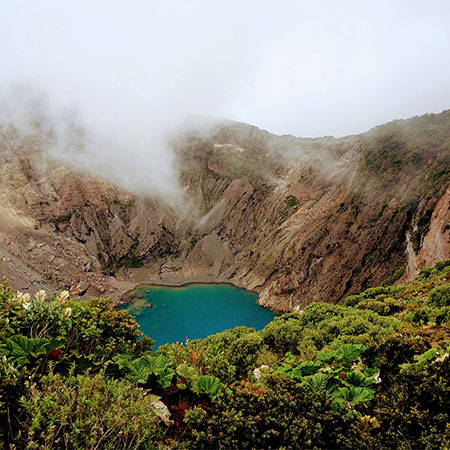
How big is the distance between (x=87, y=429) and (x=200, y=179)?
323ft

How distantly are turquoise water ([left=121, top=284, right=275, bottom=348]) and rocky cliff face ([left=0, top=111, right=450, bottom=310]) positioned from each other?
4906 millimetres

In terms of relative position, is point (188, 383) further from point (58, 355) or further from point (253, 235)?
point (253, 235)

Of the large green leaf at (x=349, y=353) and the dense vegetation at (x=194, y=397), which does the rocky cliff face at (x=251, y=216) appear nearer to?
the large green leaf at (x=349, y=353)

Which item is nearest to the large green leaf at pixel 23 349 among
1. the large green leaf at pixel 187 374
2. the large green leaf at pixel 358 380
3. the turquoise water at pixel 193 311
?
the large green leaf at pixel 187 374

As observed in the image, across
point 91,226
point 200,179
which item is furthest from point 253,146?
point 91,226

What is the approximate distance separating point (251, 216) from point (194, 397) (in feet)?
275

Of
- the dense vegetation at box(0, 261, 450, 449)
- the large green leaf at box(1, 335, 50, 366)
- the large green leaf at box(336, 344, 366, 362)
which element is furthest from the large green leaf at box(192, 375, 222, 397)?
the large green leaf at box(336, 344, 366, 362)

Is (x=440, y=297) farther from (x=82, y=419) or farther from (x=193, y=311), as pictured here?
(x=193, y=311)

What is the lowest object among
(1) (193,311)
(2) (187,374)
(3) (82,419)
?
(1) (193,311)

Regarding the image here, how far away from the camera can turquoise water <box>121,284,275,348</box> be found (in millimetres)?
46219

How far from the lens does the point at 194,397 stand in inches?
215

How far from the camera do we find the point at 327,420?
14.8 feet

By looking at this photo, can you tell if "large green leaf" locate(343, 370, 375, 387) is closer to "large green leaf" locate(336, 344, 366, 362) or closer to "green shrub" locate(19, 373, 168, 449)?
"large green leaf" locate(336, 344, 366, 362)

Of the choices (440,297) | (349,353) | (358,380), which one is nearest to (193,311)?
(440,297)
